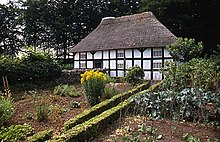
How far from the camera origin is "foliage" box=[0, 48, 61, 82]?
40.3ft

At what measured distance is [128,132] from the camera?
17.6 feet

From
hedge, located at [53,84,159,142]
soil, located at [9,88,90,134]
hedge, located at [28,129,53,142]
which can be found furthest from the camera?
soil, located at [9,88,90,134]

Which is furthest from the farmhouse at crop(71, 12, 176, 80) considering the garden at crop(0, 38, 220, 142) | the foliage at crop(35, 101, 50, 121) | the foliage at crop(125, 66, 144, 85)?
the foliage at crop(35, 101, 50, 121)

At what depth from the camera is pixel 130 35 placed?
57.2 ft

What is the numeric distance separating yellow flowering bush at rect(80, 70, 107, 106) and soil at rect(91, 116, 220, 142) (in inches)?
78.7

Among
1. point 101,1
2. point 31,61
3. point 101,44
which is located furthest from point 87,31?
point 31,61

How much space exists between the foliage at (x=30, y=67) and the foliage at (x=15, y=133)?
6758 mm

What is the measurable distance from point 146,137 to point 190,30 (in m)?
20.1

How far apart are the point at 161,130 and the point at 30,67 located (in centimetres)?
965

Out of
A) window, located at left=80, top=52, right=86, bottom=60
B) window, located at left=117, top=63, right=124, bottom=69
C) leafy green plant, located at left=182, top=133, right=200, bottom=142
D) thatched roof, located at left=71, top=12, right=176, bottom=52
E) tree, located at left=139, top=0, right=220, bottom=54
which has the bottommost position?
leafy green plant, located at left=182, top=133, right=200, bottom=142

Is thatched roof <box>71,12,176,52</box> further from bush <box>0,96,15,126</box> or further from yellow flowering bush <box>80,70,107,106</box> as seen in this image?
bush <box>0,96,15,126</box>

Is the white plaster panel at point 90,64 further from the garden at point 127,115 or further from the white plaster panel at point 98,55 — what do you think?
the garden at point 127,115

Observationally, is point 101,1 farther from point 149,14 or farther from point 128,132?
point 128,132

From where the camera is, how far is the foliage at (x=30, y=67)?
12284 millimetres
